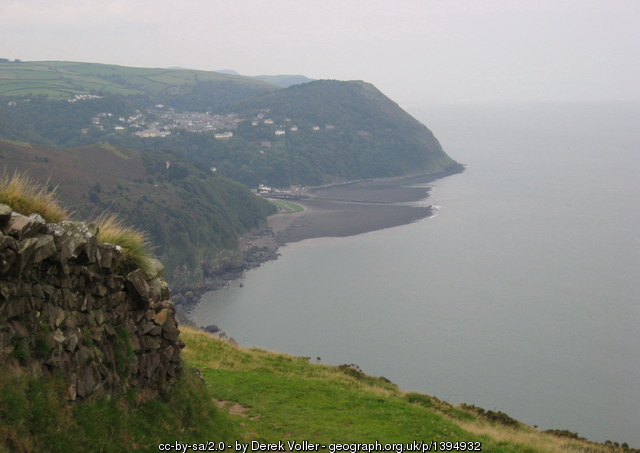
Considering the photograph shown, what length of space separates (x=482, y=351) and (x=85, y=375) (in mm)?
57738

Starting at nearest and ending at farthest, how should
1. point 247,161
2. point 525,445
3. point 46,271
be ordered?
point 46,271, point 525,445, point 247,161

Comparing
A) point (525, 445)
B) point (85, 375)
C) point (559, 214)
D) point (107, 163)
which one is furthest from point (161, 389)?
point (559, 214)

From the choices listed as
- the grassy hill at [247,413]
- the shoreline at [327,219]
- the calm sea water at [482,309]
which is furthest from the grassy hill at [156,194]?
the grassy hill at [247,413]

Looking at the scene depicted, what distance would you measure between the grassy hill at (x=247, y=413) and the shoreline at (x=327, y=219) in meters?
52.6

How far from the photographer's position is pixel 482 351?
62.1 meters

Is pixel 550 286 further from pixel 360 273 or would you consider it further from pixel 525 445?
pixel 525 445

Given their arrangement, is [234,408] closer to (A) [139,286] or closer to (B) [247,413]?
(B) [247,413]

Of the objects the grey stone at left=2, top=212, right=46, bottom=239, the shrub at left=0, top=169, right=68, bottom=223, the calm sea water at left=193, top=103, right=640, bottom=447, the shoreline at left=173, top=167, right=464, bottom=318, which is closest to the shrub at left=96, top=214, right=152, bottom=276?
the shrub at left=0, top=169, right=68, bottom=223

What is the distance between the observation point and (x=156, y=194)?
115688mm

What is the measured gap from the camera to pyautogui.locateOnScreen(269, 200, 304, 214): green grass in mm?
140075

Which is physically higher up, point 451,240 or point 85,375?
point 85,375

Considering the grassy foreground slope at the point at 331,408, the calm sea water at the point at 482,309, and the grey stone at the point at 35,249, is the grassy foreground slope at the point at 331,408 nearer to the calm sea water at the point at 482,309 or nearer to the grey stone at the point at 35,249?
the grey stone at the point at 35,249

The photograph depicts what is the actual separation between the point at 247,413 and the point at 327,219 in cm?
11568

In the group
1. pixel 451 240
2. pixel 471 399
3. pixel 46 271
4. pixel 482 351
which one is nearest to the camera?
pixel 46 271
